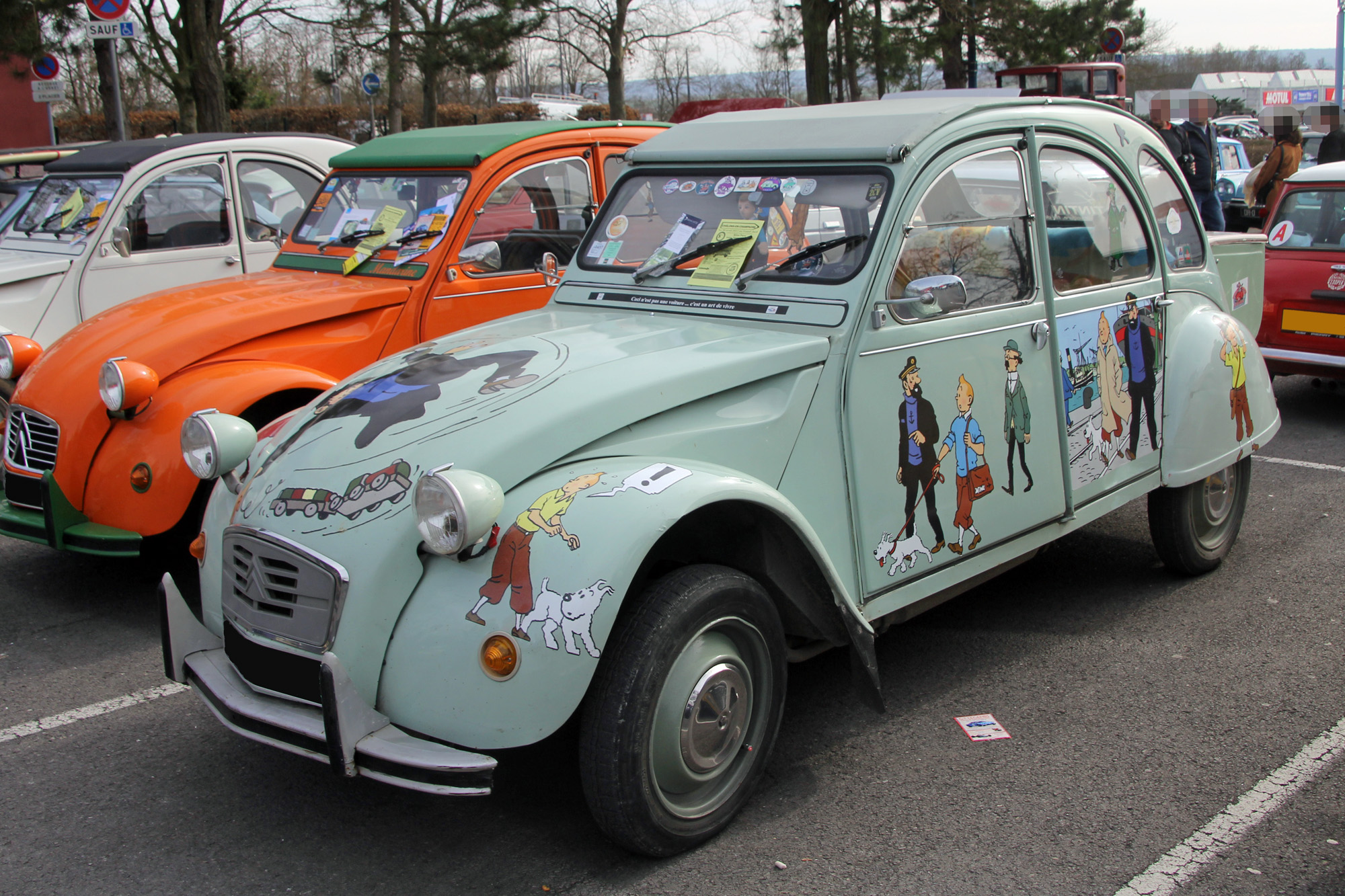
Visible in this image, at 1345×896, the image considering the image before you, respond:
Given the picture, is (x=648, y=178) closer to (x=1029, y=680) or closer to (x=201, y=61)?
(x=1029, y=680)

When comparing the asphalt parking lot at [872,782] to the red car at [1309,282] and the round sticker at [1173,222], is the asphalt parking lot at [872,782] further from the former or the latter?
the red car at [1309,282]

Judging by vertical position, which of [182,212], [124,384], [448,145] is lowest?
[124,384]

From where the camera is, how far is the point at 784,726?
371 centimetres

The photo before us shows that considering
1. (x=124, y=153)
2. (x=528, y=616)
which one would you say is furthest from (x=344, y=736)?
(x=124, y=153)

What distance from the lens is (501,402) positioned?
3.03 meters

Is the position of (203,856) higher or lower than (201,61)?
lower

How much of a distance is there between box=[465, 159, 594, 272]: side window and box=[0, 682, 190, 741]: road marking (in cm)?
266

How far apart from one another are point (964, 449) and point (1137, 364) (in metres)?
1.17

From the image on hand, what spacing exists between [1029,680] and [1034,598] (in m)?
0.89

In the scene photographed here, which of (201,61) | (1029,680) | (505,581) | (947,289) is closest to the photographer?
(505,581)

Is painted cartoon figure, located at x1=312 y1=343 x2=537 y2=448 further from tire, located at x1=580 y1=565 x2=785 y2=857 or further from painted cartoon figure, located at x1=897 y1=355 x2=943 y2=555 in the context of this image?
painted cartoon figure, located at x1=897 y1=355 x2=943 y2=555

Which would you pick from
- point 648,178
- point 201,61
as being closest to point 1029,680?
point 648,178

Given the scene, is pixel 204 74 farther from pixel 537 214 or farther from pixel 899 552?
pixel 899 552

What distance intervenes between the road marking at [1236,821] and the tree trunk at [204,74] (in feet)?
47.3
